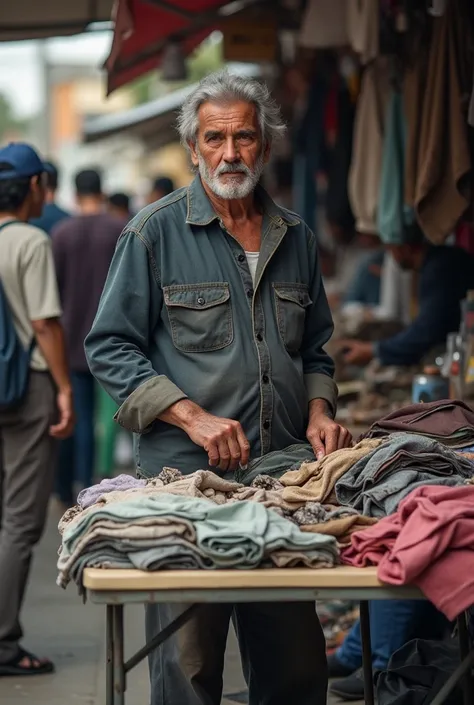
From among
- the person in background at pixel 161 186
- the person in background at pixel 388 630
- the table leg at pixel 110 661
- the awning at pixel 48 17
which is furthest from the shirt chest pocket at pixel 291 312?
the person in background at pixel 161 186

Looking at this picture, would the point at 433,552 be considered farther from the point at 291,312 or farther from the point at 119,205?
the point at 119,205

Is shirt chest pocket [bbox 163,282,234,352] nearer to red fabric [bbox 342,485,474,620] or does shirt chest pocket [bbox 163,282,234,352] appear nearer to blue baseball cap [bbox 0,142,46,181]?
red fabric [bbox 342,485,474,620]

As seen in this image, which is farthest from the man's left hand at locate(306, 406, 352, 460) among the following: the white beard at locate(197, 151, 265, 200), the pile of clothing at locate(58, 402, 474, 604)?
the white beard at locate(197, 151, 265, 200)

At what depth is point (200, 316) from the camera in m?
4.46

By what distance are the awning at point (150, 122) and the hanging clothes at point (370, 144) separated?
668 centimetres

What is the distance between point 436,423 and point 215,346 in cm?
70

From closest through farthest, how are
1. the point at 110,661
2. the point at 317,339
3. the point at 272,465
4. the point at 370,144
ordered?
the point at 110,661, the point at 272,465, the point at 317,339, the point at 370,144

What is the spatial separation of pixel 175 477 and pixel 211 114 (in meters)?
1.14

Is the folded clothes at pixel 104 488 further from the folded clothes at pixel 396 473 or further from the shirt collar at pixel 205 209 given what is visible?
the shirt collar at pixel 205 209

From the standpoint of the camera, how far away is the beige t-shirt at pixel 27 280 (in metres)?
6.31

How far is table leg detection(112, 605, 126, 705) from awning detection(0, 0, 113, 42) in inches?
241

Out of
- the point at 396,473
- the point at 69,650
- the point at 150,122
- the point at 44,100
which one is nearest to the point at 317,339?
the point at 396,473

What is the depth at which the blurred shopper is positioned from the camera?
20.4 feet

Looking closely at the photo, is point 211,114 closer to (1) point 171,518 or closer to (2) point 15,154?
(1) point 171,518
